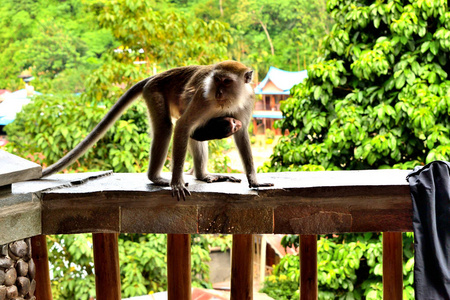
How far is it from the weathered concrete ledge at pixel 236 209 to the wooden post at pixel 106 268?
0.12 metres

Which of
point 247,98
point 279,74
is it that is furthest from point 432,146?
point 279,74

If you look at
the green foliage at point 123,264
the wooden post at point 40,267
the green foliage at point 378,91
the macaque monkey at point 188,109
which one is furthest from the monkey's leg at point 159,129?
the green foliage at point 123,264

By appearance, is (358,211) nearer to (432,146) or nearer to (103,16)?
(432,146)

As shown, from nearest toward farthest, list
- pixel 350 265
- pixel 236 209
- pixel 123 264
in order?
pixel 236 209
pixel 350 265
pixel 123 264

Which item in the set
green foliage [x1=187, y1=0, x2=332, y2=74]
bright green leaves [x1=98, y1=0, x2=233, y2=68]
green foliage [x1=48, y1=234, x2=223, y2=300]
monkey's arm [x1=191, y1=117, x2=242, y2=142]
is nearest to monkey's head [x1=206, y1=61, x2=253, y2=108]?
monkey's arm [x1=191, y1=117, x2=242, y2=142]

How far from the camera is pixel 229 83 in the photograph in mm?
1792

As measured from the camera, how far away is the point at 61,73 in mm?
12711

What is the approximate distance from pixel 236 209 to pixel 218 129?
31cm

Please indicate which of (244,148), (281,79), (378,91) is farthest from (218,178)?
(281,79)

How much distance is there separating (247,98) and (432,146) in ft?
7.33

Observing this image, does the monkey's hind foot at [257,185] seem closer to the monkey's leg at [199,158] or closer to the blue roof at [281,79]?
the monkey's leg at [199,158]

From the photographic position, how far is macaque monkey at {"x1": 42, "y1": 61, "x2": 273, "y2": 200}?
5.70 feet

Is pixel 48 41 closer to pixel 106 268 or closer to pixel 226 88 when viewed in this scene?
pixel 226 88

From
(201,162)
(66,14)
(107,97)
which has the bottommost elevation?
(201,162)
